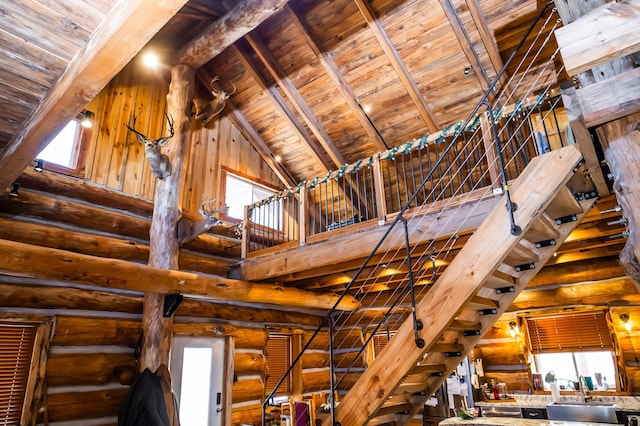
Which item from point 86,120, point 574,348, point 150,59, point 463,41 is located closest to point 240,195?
point 150,59

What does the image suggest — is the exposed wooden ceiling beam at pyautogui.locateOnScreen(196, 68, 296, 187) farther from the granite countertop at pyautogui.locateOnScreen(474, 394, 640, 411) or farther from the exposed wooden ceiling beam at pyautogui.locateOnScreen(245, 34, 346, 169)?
the granite countertop at pyautogui.locateOnScreen(474, 394, 640, 411)

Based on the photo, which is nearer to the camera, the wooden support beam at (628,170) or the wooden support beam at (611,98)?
the wooden support beam at (611,98)

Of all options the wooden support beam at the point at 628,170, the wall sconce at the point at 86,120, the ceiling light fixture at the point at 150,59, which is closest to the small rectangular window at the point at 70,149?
the wall sconce at the point at 86,120

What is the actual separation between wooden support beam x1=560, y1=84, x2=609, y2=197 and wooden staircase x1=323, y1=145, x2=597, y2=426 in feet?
0.42

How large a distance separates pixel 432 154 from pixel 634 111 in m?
5.78

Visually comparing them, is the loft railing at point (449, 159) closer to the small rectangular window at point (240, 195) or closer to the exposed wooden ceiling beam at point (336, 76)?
the small rectangular window at point (240, 195)

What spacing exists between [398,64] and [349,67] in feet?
2.93

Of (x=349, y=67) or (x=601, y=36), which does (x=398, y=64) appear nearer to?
(x=349, y=67)

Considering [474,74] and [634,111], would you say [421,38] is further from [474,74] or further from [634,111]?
[634,111]

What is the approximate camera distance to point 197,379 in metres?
6.14

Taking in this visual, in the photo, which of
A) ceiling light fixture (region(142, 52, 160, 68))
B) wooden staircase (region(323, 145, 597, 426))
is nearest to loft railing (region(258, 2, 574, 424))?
wooden staircase (region(323, 145, 597, 426))

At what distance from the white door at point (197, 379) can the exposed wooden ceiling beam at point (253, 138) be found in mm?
3899

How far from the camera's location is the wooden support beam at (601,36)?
2016 mm

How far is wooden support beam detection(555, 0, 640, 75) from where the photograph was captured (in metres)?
2.02
